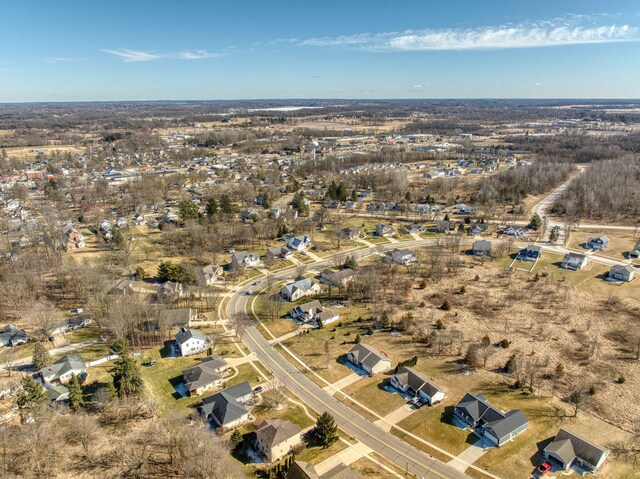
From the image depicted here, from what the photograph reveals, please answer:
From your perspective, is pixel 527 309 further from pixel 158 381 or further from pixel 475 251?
pixel 158 381

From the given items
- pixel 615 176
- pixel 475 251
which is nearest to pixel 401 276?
pixel 475 251

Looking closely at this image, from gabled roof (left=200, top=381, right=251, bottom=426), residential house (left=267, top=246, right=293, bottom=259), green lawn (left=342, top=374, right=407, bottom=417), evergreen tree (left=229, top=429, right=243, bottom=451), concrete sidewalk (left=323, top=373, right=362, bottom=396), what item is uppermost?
residential house (left=267, top=246, right=293, bottom=259)

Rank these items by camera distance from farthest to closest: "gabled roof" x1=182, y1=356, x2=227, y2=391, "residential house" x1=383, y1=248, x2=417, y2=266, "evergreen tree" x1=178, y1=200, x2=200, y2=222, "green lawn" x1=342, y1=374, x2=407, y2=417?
"evergreen tree" x1=178, y1=200, x2=200, y2=222
"residential house" x1=383, y1=248, x2=417, y2=266
"gabled roof" x1=182, y1=356, x2=227, y2=391
"green lawn" x1=342, y1=374, x2=407, y2=417

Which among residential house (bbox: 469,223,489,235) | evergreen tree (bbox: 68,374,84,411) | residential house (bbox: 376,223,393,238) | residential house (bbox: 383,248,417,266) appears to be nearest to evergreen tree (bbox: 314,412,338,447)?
evergreen tree (bbox: 68,374,84,411)

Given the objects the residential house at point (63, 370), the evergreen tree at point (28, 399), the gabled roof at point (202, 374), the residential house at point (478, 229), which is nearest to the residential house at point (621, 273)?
the residential house at point (478, 229)

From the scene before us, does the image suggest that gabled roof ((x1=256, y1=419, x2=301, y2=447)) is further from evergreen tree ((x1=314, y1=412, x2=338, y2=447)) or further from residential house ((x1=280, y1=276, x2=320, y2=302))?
residential house ((x1=280, y1=276, x2=320, y2=302))
